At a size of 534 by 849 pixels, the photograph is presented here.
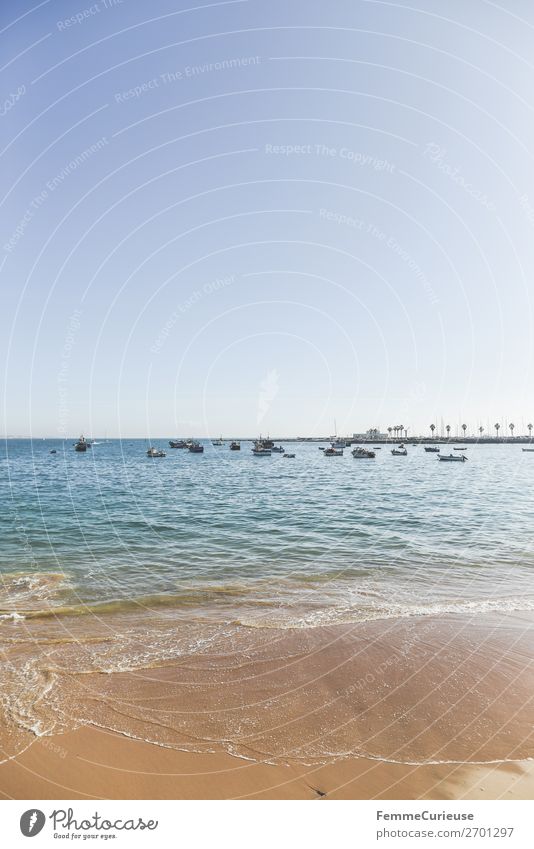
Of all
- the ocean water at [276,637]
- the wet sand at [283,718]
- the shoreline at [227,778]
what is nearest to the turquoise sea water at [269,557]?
the ocean water at [276,637]

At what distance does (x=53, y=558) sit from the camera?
54.9ft

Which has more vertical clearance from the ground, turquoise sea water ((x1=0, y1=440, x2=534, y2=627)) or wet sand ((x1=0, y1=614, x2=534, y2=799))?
wet sand ((x1=0, y1=614, x2=534, y2=799))

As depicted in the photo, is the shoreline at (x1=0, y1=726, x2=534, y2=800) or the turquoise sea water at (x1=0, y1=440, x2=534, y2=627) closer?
the shoreline at (x1=0, y1=726, x2=534, y2=800)

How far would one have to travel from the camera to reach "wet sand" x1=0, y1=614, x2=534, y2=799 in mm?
5113

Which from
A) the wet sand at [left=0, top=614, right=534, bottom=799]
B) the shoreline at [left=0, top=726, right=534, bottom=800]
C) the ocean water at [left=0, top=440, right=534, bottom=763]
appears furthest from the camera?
the ocean water at [left=0, top=440, right=534, bottom=763]

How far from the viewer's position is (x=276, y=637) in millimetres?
9617

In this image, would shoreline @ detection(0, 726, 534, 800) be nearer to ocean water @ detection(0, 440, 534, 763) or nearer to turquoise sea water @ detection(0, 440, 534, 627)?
ocean water @ detection(0, 440, 534, 763)

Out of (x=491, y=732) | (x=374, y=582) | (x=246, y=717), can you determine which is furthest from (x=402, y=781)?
(x=374, y=582)

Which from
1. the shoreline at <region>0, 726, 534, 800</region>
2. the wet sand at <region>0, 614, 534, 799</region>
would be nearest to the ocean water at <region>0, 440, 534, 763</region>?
the wet sand at <region>0, 614, 534, 799</region>

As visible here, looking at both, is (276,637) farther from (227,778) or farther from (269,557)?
(269,557)

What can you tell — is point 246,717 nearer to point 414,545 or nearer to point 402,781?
point 402,781

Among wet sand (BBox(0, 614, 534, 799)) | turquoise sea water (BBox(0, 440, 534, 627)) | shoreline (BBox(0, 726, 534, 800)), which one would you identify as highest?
shoreline (BBox(0, 726, 534, 800))

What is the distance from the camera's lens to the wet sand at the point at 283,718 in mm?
5113

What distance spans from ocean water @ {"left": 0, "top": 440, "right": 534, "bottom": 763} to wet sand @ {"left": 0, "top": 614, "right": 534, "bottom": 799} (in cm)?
4
